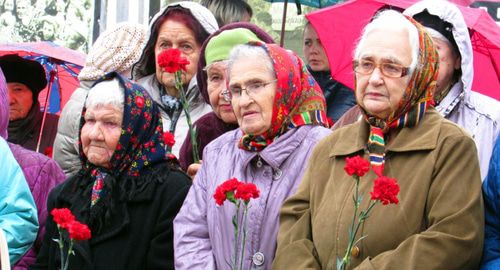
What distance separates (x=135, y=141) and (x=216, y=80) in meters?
0.58

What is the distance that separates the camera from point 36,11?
1003cm

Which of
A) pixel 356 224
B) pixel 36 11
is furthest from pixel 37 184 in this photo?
pixel 36 11

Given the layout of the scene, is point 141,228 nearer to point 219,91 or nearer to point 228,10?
point 219,91

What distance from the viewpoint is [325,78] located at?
24.8 feet

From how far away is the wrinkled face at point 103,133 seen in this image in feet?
18.4

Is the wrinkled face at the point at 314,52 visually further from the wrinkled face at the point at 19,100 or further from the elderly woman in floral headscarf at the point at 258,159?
the elderly woman in floral headscarf at the point at 258,159

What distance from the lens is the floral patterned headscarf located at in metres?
5.59

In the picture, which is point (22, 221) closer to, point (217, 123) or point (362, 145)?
point (217, 123)

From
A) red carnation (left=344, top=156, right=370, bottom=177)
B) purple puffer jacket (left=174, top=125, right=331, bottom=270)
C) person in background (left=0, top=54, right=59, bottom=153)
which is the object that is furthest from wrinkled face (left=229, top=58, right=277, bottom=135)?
person in background (left=0, top=54, right=59, bottom=153)

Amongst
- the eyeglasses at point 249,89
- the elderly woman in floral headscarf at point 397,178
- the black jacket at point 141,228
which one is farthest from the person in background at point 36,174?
the elderly woman in floral headscarf at point 397,178

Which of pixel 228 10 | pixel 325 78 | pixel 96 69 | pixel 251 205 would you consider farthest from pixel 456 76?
pixel 96 69

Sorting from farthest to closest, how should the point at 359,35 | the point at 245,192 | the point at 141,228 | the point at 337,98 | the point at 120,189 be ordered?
the point at 337,98 → the point at 359,35 → the point at 120,189 → the point at 141,228 → the point at 245,192

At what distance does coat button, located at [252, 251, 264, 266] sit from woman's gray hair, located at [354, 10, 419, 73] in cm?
96

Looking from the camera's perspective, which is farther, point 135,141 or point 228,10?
point 228,10
